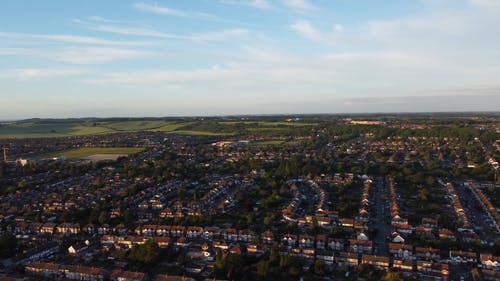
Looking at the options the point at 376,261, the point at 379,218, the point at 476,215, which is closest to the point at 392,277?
the point at 376,261

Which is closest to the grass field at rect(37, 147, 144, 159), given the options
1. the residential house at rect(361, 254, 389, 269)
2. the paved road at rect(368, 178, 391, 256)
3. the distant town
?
the distant town

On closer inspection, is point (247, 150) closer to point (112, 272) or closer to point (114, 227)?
point (114, 227)

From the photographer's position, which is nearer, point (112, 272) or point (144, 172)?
point (112, 272)

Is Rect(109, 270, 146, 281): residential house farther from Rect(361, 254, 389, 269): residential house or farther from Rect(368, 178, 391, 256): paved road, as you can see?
Result: Rect(368, 178, 391, 256): paved road

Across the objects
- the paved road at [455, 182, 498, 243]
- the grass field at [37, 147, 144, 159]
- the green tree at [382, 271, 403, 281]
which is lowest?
the paved road at [455, 182, 498, 243]

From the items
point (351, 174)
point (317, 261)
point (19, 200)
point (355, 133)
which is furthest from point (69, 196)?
point (355, 133)

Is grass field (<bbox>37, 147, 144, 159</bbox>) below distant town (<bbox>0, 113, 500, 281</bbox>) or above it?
above

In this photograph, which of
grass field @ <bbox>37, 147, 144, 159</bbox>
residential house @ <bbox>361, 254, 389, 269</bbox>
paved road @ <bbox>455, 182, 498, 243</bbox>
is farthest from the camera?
grass field @ <bbox>37, 147, 144, 159</bbox>

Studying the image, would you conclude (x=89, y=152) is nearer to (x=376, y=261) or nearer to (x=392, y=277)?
(x=376, y=261)

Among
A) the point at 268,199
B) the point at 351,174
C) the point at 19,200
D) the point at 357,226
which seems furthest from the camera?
the point at 351,174
